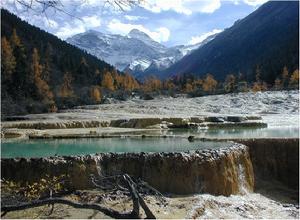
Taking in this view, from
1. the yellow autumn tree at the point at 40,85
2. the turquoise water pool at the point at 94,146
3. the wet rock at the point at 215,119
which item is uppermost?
the yellow autumn tree at the point at 40,85

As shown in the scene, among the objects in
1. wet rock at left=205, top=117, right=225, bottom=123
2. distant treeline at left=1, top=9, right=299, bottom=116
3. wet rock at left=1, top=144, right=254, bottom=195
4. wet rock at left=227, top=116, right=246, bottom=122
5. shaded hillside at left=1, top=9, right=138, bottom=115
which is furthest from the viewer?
distant treeline at left=1, top=9, right=299, bottom=116

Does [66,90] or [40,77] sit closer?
[40,77]

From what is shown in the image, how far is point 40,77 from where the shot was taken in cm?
12381

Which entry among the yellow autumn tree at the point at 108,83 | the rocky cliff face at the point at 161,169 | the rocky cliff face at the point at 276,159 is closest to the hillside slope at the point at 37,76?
the yellow autumn tree at the point at 108,83

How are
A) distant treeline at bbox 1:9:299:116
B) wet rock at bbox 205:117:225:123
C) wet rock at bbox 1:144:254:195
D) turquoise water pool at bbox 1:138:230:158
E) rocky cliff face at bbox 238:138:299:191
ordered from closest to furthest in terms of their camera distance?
wet rock at bbox 1:144:254:195, turquoise water pool at bbox 1:138:230:158, rocky cliff face at bbox 238:138:299:191, wet rock at bbox 205:117:225:123, distant treeline at bbox 1:9:299:116

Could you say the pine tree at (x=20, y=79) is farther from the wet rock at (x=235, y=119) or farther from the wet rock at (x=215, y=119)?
the wet rock at (x=235, y=119)

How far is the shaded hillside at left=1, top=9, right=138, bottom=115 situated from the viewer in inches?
4063

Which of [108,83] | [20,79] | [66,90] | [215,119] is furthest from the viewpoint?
[108,83]

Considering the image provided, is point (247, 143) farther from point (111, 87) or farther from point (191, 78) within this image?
point (191, 78)

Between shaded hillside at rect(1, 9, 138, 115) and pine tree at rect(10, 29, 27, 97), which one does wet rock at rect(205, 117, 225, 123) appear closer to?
shaded hillside at rect(1, 9, 138, 115)

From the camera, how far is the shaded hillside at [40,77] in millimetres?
103188

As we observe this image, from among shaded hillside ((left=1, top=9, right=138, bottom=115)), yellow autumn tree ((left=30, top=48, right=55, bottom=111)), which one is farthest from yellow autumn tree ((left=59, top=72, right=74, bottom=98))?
yellow autumn tree ((left=30, top=48, right=55, bottom=111))

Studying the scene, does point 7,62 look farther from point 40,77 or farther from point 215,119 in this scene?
point 215,119

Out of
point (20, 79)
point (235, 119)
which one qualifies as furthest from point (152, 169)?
point (20, 79)
